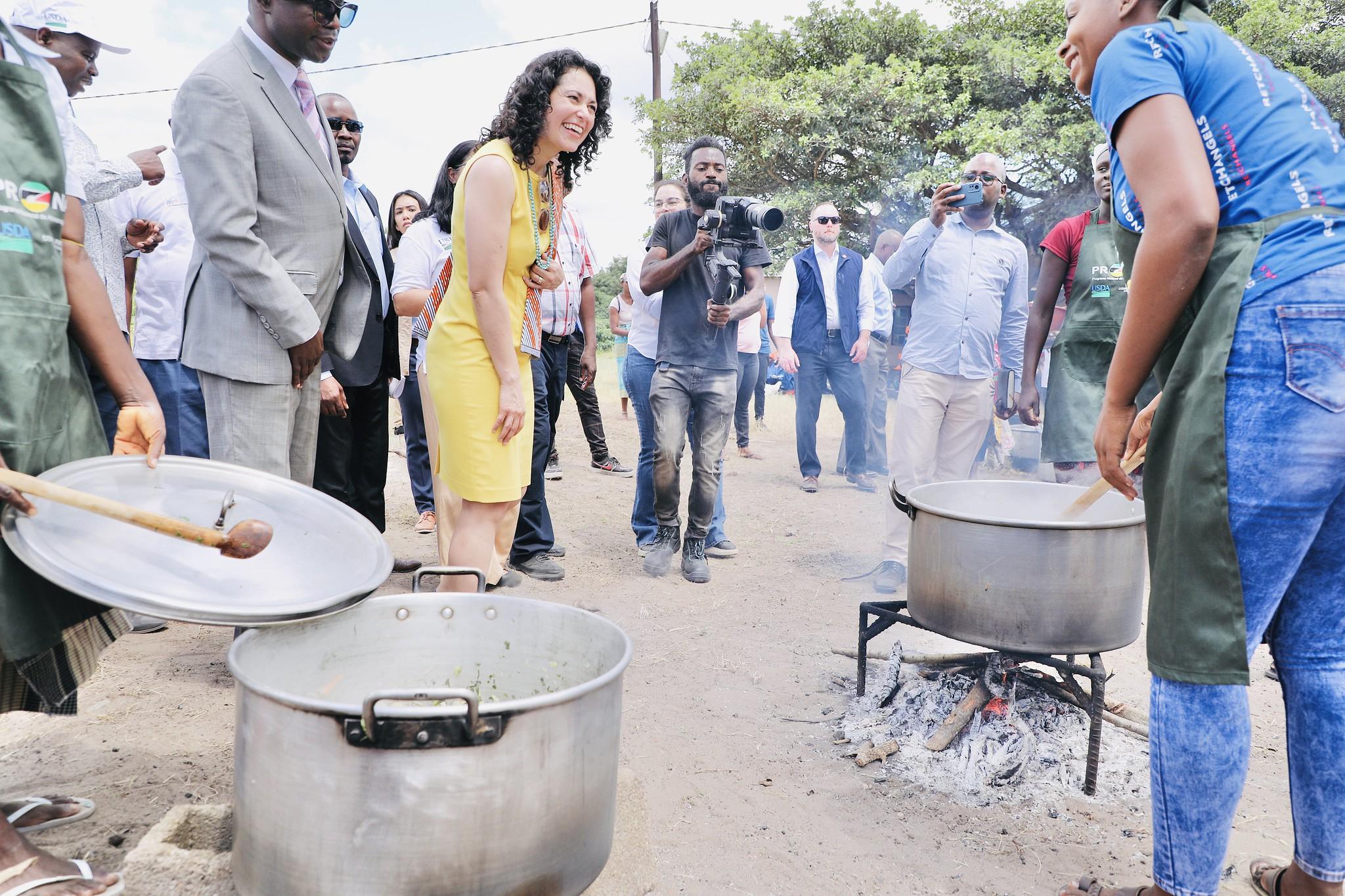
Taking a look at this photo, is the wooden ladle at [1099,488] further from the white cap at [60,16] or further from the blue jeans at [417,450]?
the blue jeans at [417,450]

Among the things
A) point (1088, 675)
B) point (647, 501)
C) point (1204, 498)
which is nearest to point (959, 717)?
point (1088, 675)

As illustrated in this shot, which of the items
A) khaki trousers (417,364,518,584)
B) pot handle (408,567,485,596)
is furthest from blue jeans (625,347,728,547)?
pot handle (408,567,485,596)

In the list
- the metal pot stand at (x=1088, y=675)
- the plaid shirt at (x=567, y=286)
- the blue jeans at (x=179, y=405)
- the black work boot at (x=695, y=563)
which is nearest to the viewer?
the metal pot stand at (x=1088, y=675)

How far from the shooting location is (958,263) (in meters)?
4.69

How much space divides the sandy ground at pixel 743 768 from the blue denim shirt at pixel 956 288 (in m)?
1.29

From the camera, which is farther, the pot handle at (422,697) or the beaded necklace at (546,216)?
the beaded necklace at (546,216)

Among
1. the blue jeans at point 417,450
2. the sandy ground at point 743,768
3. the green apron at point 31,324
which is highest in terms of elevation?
the green apron at point 31,324

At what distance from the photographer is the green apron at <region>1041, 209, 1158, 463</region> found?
420 centimetres

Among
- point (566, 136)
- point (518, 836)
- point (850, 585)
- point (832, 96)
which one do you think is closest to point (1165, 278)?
point (518, 836)

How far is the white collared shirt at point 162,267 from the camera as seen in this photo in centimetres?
389

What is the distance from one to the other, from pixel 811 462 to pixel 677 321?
3233mm

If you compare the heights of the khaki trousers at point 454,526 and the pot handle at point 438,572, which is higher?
the pot handle at point 438,572

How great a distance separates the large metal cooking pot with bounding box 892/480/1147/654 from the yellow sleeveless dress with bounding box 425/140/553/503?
1.38 m

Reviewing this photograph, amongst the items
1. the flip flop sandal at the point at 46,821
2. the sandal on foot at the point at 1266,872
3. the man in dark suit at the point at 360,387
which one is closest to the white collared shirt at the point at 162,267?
the man in dark suit at the point at 360,387
